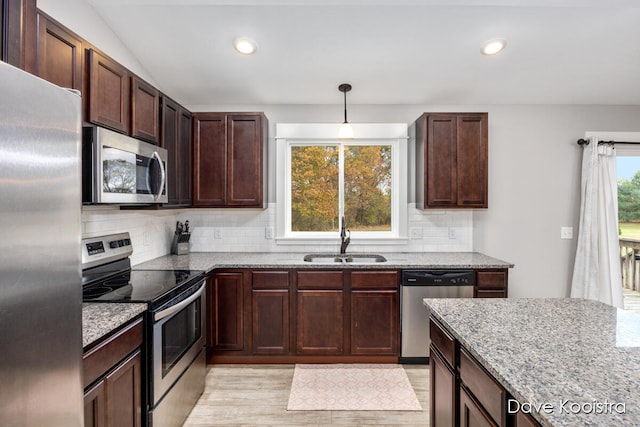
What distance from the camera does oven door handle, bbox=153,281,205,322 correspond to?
73.7 inches

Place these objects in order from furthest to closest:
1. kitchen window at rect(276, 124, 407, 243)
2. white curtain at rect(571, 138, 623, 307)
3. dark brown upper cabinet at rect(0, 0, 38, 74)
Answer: kitchen window at rect(276, 124, 407, 243), white curtain at rect(571, 138, 623, 307), dark brown upper cabinet at rect(0, 0, 38, 74)

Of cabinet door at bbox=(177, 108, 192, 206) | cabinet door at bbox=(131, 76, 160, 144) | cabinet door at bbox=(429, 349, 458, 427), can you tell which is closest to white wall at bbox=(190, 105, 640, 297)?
cabinet door at bbox=(177, 108, 192, 206)

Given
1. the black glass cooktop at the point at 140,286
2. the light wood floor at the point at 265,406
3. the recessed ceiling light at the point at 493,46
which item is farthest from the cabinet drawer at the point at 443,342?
the recessed ceiling light at the point at 493,46

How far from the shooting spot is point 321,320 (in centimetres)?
300

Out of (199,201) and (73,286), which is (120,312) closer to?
(73,286)

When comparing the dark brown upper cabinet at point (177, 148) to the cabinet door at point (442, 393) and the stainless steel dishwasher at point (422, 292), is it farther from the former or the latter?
the cabinet door at point (442, 393)

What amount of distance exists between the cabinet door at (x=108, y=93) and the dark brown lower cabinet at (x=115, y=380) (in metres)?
1.17

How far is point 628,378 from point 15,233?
1.66 metres

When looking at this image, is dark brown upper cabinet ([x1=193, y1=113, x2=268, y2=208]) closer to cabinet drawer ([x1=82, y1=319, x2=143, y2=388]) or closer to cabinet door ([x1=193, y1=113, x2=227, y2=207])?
cabinet door ([x1=193, y1=113, x2=227, y2=207])

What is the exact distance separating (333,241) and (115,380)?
7.79 feet

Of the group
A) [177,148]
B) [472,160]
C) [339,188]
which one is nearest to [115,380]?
[177,148]

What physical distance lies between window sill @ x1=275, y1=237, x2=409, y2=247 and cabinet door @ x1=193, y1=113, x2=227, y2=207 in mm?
780

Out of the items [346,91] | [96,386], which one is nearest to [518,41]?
[346,91]

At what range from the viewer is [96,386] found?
1.41m
